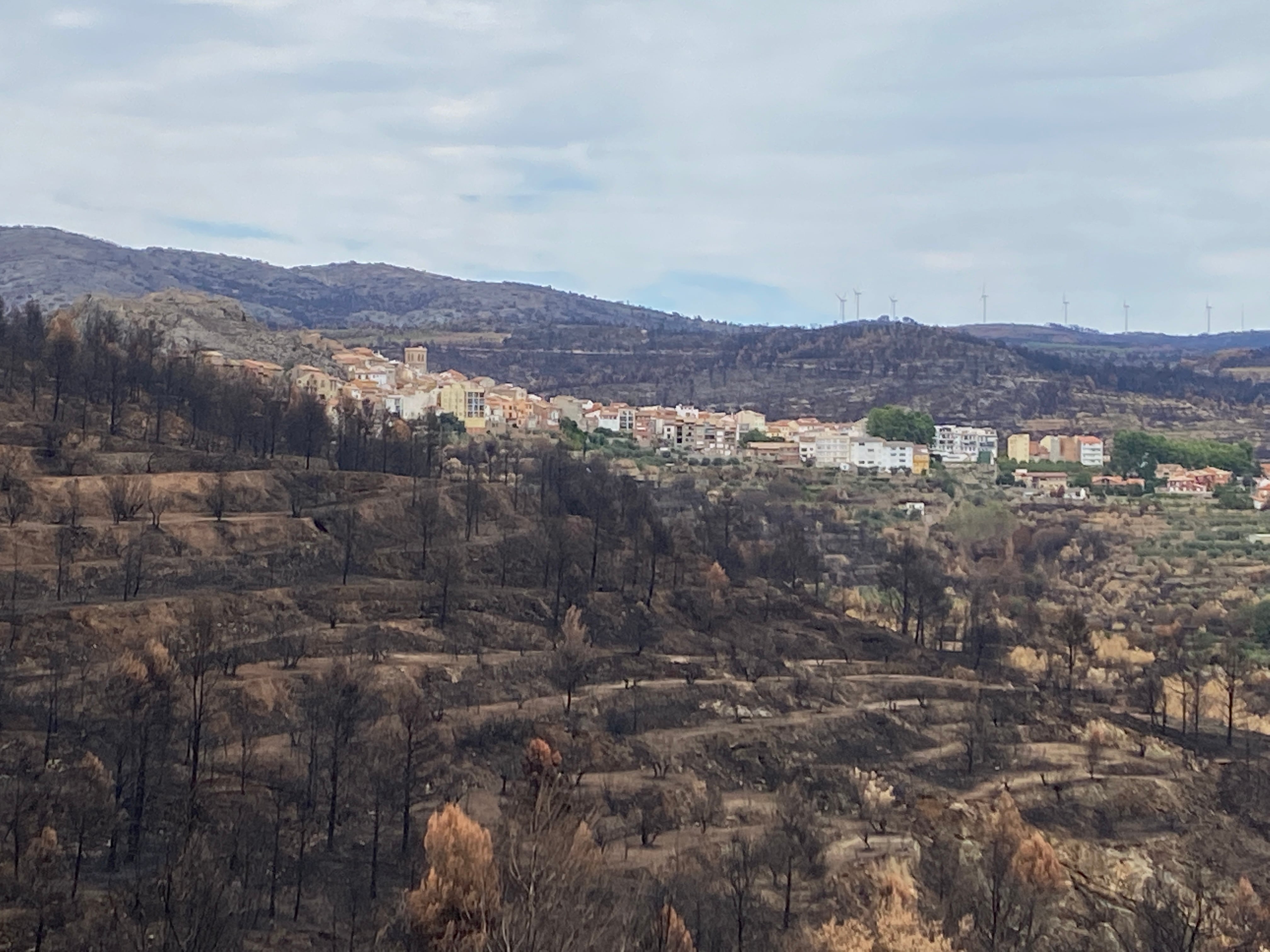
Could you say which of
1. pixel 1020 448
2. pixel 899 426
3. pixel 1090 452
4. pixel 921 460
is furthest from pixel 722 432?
pixel 1090 452

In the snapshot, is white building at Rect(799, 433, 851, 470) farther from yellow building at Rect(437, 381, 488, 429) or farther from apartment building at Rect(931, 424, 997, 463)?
yellow building at Rect(437, 381, 488, 429)

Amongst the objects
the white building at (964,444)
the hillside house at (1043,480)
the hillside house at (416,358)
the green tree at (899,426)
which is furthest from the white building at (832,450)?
the hillside house at (416,358)

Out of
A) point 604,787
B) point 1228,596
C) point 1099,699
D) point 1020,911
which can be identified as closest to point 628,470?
point 1228,596

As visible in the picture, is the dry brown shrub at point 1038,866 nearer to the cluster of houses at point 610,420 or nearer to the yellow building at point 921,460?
the cluster of houses at point 610,420

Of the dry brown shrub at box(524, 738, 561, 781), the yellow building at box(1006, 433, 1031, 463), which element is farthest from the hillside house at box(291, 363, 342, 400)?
the yellow building at box(1006, 433, 1031, 463)

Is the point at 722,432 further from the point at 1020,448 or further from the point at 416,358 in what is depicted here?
the point at 416,358
